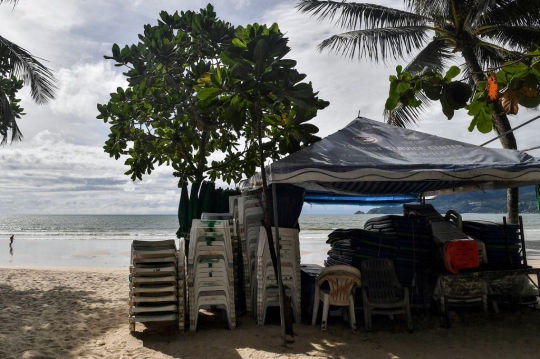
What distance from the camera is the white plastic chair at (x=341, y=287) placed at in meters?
4.92

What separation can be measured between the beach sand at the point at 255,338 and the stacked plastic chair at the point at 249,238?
1.04ft

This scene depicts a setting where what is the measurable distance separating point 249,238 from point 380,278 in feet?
5.48

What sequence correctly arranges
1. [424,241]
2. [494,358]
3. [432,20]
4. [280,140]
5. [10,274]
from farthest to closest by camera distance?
1. [432,20]
2. [10,274]
3. [280,140]
4. [424,241]
5. [494,358]

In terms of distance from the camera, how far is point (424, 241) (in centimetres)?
544

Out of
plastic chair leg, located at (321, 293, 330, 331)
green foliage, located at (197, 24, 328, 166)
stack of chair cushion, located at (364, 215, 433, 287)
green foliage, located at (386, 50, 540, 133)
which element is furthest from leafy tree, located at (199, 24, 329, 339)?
green foliage, located at (386, 50, 540, 133)

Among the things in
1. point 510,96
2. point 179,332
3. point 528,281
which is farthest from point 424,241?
point 510,96

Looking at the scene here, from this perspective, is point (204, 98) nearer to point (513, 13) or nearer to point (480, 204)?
point (513, 13)

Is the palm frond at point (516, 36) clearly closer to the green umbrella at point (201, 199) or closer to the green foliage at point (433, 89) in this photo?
the green umbrella at point (201, 199)

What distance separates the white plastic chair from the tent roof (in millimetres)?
1025

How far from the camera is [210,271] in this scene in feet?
16.6

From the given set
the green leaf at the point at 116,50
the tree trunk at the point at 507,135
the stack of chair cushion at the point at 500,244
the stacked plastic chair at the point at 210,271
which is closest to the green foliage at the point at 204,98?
the green leaf at the point at 116,50

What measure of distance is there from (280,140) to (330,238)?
1.46m

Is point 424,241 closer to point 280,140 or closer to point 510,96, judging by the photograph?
point 280,140

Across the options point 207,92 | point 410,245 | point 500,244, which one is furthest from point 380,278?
point 207,92
